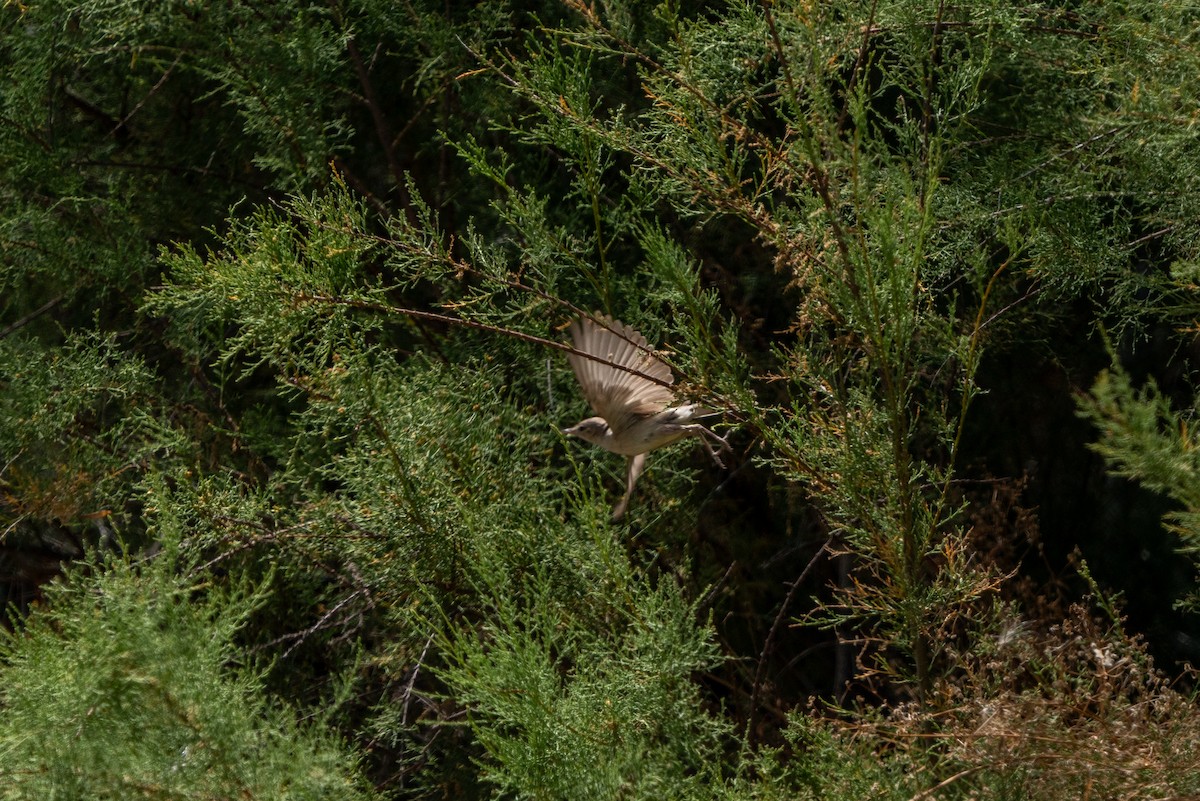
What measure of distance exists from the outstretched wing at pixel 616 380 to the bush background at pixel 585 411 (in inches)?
5.7

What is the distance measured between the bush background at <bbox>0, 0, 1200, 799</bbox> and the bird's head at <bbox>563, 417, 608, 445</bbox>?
146 millimetres

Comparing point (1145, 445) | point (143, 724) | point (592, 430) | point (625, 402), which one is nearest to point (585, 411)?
point (592, 430)

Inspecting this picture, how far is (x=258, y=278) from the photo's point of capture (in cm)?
263

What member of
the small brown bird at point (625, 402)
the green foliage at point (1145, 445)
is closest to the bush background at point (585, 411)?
the green foliage at point (1145, 445)

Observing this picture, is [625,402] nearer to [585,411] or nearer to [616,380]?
[616,380]

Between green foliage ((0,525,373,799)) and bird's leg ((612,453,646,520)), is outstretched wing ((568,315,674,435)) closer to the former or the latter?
bird's leg ((612,453,646,520))

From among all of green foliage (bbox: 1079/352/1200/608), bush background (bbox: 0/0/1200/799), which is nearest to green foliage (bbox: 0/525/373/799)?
bush background (bbox: 0/0/1200/799)

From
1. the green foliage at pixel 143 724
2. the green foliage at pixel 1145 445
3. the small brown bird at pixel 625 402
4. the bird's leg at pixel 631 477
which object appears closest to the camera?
the green foliage at pixel 1145 445

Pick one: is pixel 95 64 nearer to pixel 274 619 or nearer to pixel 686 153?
pixel 274 619

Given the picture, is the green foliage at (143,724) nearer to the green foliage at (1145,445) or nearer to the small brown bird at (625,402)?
the small brown bird at (625,402)

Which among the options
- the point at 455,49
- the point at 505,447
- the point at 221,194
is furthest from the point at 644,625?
the point at 221,194

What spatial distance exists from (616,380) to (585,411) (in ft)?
1.30

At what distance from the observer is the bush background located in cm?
234

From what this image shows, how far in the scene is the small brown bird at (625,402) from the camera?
3.19m
